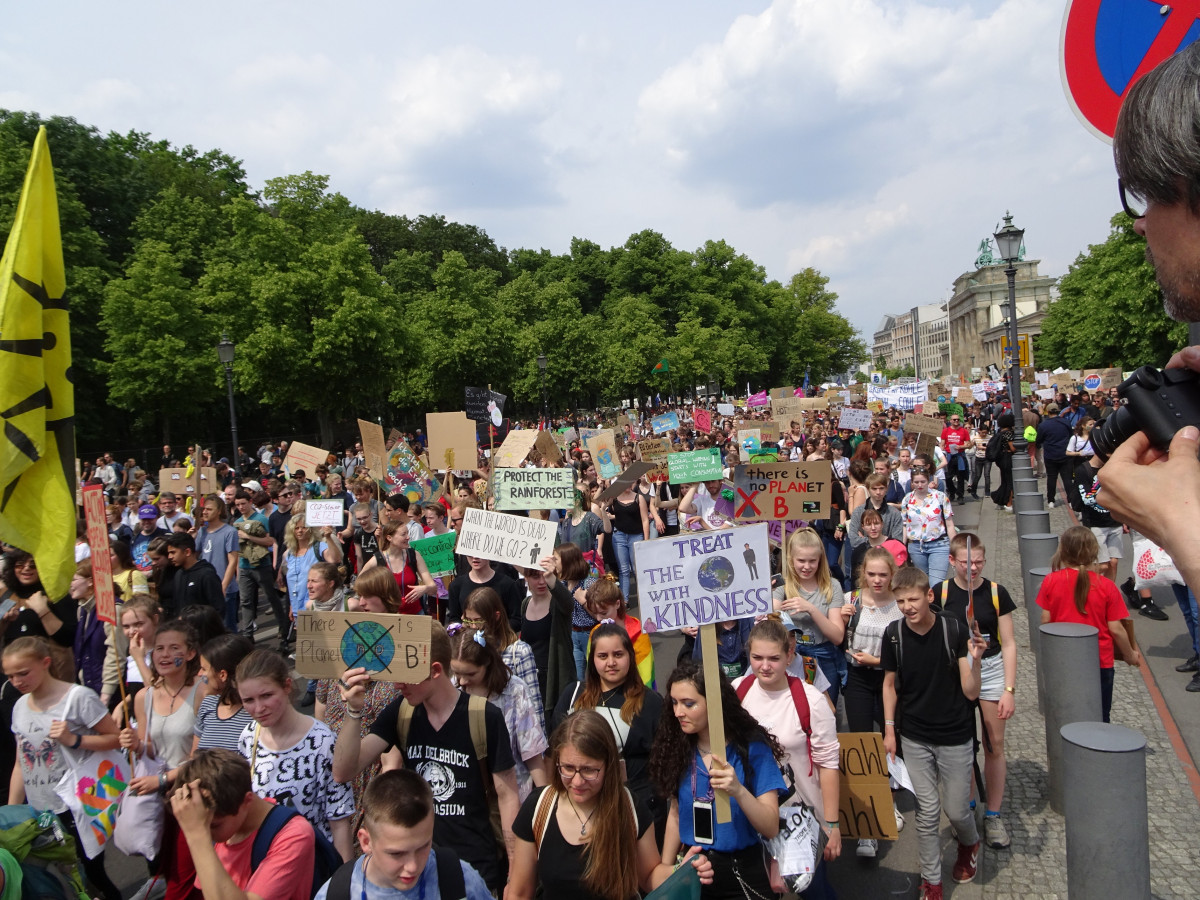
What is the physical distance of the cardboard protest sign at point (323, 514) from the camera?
9.57 meters

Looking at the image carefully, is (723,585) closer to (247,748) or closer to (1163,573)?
(247,748)

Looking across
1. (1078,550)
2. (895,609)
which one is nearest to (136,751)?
(895,609)

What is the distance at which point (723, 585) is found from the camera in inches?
161

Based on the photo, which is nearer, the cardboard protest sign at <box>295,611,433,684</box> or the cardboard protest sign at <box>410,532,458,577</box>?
the cardboard protest sign at <box>295,611,433,684</box>

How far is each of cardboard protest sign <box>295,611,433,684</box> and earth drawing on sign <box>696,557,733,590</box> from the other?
1287mm

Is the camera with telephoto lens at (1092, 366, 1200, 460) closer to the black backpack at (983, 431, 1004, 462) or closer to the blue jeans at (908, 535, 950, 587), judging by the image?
the blue jeans at (908, 535, 950, 587)

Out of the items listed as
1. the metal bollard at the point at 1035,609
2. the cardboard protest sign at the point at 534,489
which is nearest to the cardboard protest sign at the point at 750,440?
the cardboard protest sign at the point at 534,489

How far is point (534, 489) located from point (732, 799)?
236 inches

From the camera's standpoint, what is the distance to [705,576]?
4113 mm

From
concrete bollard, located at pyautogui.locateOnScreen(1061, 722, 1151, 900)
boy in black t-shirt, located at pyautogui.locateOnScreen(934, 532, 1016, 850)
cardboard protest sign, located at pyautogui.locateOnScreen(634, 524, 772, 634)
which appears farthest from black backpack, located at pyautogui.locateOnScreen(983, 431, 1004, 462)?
cardboard protest sign, located at pyautogui.locateOnScreen(634, 524, 772, 634)

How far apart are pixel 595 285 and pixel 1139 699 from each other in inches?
2653

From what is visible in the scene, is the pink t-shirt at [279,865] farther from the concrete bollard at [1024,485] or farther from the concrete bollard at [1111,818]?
the concrete bollard at [1024,485]

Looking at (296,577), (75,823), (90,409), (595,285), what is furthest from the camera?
(595,285)

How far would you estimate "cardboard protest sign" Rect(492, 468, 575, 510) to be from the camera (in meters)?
9.31
